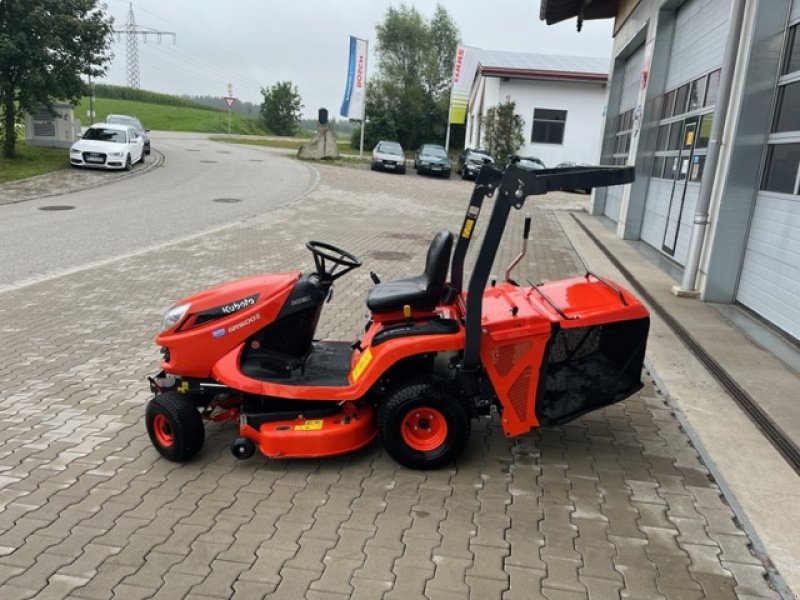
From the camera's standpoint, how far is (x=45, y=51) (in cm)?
1886

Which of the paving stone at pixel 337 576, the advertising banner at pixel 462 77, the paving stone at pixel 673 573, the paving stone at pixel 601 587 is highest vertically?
the advertising banner at pixel 462 77

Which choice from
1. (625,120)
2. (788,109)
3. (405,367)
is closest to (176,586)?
(405,367)

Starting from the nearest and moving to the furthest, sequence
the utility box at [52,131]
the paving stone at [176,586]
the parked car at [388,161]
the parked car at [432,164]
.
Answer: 1. the paving stone at [176,586]
2. the utility box at [52,131]
3. the parked car at [388,161]
4. the parked car at [432,164]

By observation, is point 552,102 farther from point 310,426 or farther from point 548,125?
point 310,426

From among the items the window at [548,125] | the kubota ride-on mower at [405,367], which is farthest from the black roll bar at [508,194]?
the window at [548,125]

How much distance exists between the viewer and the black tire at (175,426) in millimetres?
3668

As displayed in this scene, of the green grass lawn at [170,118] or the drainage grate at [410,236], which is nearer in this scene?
the drainage grate at [410,236]

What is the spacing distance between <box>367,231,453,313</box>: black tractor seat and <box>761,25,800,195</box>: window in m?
4.40

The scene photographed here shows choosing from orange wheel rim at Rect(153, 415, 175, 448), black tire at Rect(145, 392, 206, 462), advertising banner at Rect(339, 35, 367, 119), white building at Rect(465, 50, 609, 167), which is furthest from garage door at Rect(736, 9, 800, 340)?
advertising banner at Rect(339, 35, 367, 119)

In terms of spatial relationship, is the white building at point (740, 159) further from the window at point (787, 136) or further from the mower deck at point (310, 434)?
the mower deck at point (310, 434)

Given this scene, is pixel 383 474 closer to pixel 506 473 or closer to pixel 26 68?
pixel 506 473

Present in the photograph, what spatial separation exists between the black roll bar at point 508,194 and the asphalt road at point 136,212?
7054mm

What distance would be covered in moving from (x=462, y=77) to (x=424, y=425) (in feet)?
128

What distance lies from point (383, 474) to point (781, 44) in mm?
6314
